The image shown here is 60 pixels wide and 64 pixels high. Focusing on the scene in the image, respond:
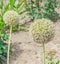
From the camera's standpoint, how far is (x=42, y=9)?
496cm

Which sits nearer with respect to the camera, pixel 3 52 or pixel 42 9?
pixel 3 52

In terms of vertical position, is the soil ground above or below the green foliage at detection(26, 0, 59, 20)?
below

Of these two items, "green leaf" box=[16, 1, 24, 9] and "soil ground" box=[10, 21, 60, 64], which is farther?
"green leaf" box=[16, 1, 24, 9]

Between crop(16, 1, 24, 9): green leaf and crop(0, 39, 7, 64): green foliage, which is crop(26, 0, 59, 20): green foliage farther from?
crop(0, 39, 7, 64): green foliage

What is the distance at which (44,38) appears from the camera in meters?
2.20

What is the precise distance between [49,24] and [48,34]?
10 centimetres

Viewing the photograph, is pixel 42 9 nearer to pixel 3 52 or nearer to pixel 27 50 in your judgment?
pixel 27 50

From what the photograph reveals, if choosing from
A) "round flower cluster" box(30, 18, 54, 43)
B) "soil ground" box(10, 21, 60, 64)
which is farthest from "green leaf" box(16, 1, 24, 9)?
"round flower cluster" box(30, 18, 54, 43)

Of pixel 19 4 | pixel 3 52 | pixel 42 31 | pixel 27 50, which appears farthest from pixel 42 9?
pixel 42 31

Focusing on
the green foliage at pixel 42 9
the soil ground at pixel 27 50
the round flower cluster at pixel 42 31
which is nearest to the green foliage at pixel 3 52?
the soil ground at pixel 27 50

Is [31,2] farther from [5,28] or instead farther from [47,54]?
[47,54]

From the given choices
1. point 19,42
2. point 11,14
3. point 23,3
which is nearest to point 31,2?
point 23,3

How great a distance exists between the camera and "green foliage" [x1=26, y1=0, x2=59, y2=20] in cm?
490

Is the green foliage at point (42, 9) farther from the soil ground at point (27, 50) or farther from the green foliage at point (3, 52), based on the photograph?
the green foliage at point (3, 52)
